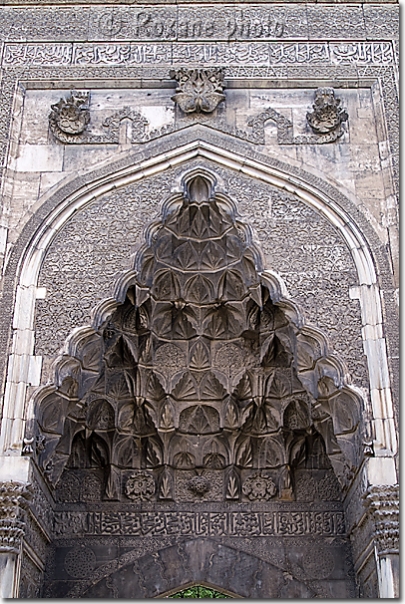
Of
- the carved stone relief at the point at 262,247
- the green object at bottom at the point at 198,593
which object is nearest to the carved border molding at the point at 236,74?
the carved stone relief at the point at 262,247

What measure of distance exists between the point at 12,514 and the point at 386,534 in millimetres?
2423

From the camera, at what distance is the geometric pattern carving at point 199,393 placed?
6617 millimetres

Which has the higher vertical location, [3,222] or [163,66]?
[163,66]

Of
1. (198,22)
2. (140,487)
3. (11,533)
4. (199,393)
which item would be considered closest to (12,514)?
(11,533)

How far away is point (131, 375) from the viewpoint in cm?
687

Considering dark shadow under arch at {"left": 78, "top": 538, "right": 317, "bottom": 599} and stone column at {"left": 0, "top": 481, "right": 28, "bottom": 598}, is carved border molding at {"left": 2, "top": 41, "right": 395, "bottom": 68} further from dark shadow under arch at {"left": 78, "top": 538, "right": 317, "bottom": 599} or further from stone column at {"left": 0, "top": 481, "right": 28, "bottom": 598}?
dark shadow under arch at {"left": 78, "top": 538, "right": 317, "bottom": 599}

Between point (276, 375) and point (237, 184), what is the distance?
173cm

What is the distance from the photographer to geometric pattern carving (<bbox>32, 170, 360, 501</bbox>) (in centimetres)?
662

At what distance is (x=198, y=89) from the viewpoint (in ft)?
21.8

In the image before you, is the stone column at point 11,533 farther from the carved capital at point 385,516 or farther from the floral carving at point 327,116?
the floral carving at point 327,116

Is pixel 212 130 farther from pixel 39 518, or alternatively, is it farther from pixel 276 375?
pixel 39 518

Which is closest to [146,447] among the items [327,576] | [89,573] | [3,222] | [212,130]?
[89,573]

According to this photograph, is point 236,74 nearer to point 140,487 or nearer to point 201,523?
point 140,487

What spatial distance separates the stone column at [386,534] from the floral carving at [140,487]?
2.26 metres
